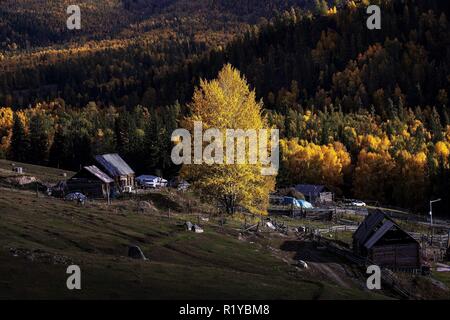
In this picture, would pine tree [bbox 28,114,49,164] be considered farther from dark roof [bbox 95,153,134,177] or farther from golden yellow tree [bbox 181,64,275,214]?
golden yellow tree [bbox 181,64,275,214]

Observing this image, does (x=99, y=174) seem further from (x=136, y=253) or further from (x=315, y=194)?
(x=136, y=253)

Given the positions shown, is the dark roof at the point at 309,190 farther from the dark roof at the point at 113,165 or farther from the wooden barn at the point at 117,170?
the dark roof at the point at 113,165

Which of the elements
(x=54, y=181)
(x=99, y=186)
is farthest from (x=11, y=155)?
(x=99, y=186)

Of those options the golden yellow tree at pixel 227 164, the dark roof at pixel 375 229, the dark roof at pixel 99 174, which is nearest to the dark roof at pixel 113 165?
the dark roof at pixel 99 174

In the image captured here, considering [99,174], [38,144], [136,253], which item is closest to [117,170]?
[99,174]

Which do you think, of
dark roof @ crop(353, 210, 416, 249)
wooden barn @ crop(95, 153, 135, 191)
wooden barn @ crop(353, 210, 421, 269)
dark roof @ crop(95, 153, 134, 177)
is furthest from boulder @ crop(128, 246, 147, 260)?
dark roof @ crop(95, 153, 134, 177)

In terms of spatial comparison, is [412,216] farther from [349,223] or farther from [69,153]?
[69,153]
